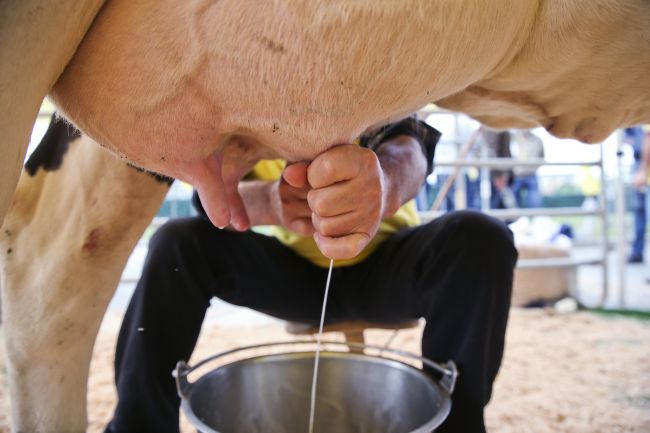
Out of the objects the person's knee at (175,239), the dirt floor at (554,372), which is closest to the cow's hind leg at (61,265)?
the person's knee at (175,239)

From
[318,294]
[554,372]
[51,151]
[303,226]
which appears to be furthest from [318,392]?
[554,372]

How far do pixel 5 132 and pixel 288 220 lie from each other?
398mm

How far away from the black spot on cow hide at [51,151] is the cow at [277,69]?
273 millimetres

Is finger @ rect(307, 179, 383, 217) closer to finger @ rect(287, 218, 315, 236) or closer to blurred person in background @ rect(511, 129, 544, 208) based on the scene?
finger @ rect(287, 218, 315, 236)

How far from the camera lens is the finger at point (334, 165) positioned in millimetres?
450

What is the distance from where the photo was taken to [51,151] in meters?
0.68

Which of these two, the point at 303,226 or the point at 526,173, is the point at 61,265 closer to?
the point at 303,226

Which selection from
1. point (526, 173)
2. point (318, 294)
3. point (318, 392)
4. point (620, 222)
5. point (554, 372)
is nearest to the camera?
point (318, 392)

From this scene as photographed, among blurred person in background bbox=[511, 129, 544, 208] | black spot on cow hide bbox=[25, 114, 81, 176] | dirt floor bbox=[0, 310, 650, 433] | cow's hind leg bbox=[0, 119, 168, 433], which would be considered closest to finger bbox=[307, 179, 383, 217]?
cow's hind leg bbox=[0, 119, 168, 433]

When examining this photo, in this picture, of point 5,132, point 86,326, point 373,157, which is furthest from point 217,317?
point 5,132

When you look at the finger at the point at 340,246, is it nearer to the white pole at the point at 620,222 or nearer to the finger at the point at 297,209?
the finger at the point at 297,209

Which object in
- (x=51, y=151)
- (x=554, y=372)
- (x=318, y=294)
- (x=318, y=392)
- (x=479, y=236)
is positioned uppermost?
(x=51, y=151)

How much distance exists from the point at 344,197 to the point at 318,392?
0.40 m

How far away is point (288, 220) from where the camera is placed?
26.5 inches
